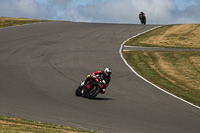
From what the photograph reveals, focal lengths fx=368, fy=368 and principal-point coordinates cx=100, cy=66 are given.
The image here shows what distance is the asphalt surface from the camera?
11203 mm

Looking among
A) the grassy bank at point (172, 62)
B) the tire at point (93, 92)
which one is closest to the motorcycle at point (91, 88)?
the tire at point (93, 92)

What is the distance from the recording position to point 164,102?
15.2 metres

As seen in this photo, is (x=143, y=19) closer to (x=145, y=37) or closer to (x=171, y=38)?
(x=171, y=38)

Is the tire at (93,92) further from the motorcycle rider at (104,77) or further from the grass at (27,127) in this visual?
the grass at (27,127)

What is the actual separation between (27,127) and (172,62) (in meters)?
17.9

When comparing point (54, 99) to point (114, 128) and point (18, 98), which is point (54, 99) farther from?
point (114, 128)

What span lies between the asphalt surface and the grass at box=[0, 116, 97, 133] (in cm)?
74

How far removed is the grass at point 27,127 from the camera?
27.5 feet

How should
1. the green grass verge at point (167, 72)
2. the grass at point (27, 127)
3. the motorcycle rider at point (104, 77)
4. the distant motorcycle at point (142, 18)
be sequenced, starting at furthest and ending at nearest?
the distant motorcycle at point (142, 18), the green grass verge at point (167, 72), the motorcycle rider at point (104, 77), the grass at point (27, 127)

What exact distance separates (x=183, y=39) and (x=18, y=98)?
79.0 feet

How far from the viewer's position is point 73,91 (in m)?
16.0

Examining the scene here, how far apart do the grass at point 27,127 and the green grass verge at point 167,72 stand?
8.04 meters

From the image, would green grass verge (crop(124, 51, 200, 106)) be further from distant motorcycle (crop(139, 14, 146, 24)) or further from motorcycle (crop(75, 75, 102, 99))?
distant motorcycle (crop(139, 14, 146, 24))

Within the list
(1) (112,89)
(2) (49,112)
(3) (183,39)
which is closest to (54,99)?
(2) (49,112)
